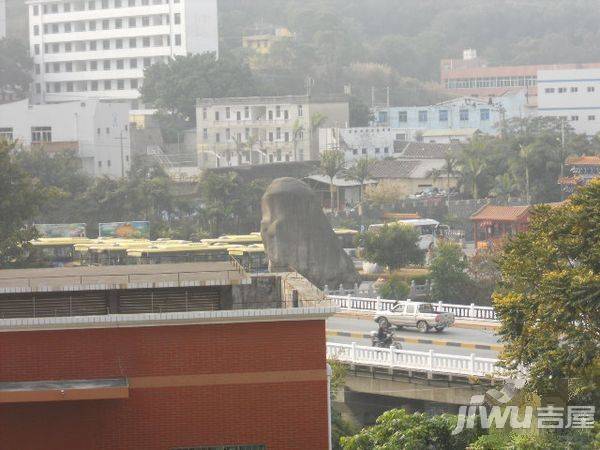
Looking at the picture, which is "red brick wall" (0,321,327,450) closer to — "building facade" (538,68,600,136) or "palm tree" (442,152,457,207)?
"palm tree" (442,152,457,207)

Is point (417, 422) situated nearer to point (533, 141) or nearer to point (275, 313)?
point (275, 313)

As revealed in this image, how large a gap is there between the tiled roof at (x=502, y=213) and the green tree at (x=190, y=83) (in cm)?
4117

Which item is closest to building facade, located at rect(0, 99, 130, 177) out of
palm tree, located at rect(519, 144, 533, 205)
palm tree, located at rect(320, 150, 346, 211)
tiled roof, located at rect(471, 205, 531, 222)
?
palm tree, located at rect(320, 150, 346, 211)

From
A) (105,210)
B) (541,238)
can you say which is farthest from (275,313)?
(105,210)

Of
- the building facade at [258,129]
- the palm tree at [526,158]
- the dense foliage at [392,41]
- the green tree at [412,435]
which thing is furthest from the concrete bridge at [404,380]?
the dense foliage at [392,41]

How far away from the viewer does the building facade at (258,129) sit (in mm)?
97875

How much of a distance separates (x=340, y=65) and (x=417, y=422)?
5339 inches

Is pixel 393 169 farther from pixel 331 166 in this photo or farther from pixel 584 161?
pixel 584 161

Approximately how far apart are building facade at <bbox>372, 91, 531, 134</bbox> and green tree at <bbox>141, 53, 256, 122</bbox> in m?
10.9

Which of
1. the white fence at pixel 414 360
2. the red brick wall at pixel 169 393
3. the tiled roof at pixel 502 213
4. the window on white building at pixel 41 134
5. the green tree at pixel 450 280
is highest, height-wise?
the window on white building at pixel 41 134

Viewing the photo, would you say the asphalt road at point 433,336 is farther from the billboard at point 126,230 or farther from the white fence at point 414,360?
the billboard at point 126,230

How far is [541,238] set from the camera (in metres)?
26.1

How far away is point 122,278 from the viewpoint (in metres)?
22.3

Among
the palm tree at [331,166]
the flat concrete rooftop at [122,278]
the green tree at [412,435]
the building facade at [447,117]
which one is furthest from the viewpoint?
the building facade at [447,117]
